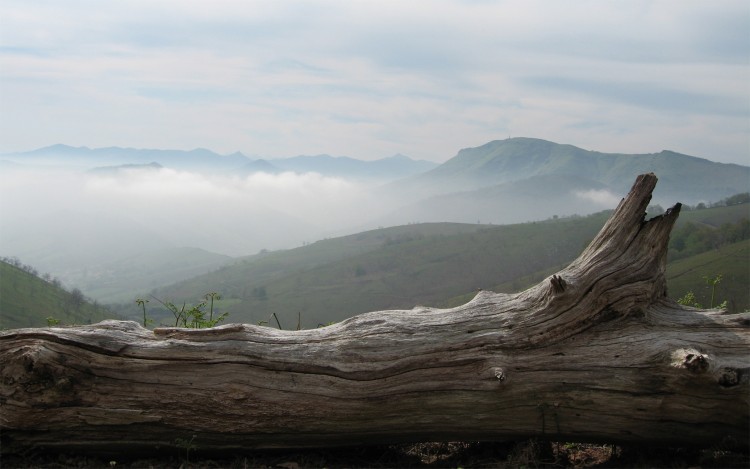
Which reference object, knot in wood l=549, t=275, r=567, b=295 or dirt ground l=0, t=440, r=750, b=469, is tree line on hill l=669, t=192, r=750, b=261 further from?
knot in wood l=549, t=275, r=567, b=295

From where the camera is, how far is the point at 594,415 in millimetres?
7945

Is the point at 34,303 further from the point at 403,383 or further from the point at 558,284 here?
the point at 558,284

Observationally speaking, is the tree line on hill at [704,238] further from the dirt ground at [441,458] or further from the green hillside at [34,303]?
the dirt ground at [441,458]

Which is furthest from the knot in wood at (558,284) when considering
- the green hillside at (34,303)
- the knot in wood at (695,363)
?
the green hillside at (34,303)

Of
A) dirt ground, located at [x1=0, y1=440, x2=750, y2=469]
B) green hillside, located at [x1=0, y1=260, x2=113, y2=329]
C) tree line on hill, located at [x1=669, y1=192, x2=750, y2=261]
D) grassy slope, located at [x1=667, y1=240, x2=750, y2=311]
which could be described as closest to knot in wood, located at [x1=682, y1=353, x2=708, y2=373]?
dirt ground, located at [x1=0, y1=440, x2=750, y2=469]

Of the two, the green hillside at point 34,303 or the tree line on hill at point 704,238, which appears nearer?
the green hillside at point 34,303

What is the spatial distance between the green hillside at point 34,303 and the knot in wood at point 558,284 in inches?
5814

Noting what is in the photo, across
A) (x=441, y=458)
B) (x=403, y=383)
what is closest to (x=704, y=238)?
(x=441, y=458)

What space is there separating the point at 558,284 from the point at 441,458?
2907 millimetres

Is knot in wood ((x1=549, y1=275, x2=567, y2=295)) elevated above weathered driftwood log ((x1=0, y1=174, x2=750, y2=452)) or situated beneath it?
elevated above

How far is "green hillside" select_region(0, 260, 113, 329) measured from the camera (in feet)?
484

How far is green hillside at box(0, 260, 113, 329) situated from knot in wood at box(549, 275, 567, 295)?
147680 millimetres

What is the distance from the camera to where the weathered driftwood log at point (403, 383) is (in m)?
7.90

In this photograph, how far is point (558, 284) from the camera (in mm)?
8281
